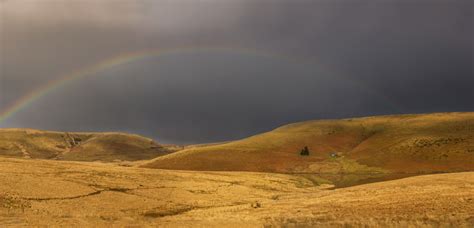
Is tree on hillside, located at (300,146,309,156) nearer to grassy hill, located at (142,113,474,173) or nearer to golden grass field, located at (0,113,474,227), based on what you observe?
grassy hill, located at (142,113,474,173)

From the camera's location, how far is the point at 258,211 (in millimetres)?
36812

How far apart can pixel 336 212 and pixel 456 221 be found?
8.35 m

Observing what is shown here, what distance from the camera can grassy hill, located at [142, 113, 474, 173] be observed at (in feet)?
285

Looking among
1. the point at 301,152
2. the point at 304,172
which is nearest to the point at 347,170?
the point at 304,172

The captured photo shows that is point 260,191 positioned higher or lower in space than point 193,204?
lower

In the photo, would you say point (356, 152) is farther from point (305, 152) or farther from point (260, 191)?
point (260, 191)

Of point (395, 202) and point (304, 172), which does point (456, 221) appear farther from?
point (304, 172)

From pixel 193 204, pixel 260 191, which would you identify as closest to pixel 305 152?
pixel 260 191

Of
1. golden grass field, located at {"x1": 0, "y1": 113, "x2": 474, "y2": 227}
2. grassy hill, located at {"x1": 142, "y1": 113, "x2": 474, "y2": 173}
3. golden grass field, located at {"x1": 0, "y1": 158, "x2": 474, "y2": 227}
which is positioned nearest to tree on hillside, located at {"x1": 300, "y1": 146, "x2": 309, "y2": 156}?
grassy hill, located at {"x1": 142, "y1": 113, "x2": 474, "y2": 173}

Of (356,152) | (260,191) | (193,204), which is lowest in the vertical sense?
(260,191)

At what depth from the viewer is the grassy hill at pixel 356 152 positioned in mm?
86875

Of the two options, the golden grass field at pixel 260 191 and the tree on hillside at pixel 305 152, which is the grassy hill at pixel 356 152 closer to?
the golden grass field at pixel 260 191

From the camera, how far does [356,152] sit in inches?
4090

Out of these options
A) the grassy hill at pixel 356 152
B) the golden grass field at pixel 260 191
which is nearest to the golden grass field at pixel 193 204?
the golden grass field at pixel 260 191
